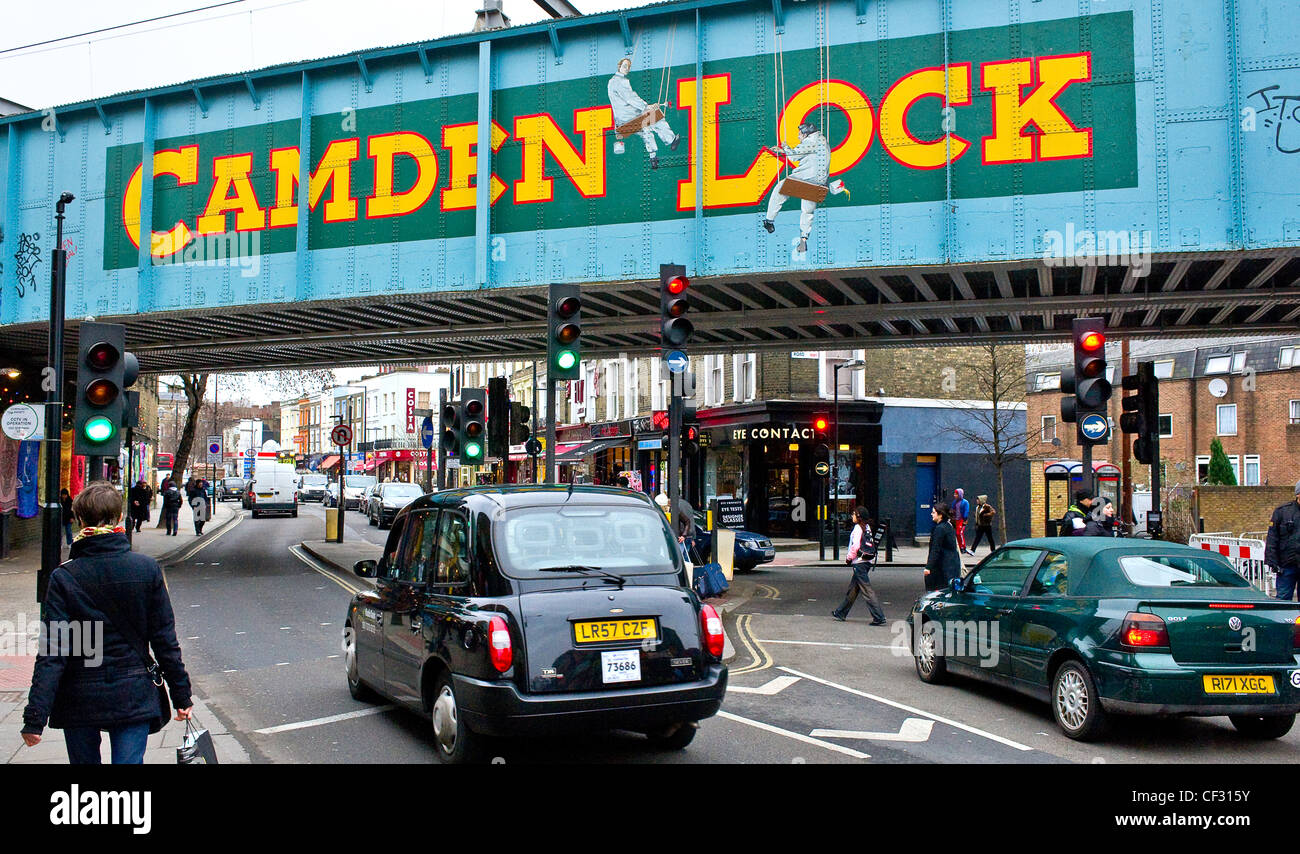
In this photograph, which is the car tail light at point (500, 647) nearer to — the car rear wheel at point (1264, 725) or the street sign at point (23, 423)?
the car rear wheel at point (1264, 725)

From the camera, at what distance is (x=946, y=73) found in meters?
14.8

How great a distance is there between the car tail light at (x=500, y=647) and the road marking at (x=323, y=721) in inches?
104

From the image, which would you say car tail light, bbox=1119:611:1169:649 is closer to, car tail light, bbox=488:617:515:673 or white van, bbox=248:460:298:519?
car tail light, bbox=488:617:515:673

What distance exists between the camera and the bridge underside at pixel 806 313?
52.6ft

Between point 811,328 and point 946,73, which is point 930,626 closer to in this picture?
point 946,73

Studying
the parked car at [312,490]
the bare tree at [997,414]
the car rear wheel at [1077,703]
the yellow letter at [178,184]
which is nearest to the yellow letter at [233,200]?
the yellow letter at [178,184]

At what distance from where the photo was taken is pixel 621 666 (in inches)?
234

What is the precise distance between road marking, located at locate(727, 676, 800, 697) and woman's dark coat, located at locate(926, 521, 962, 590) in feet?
10.3

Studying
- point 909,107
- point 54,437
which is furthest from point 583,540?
point 909,107

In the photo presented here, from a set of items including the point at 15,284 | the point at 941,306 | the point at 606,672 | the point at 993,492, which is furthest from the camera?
the point at 993,492

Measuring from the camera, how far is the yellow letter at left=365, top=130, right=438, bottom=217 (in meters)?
17.7
